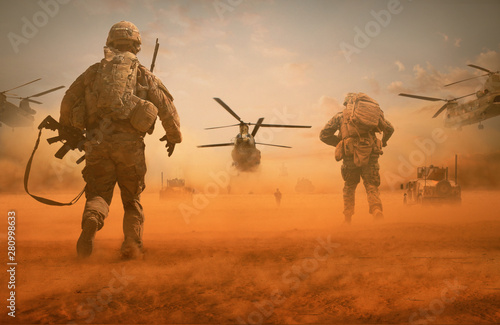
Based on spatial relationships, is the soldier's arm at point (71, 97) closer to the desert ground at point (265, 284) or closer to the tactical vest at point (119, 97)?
the tactical vest at point (119, 97)

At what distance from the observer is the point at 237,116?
12.4 meters

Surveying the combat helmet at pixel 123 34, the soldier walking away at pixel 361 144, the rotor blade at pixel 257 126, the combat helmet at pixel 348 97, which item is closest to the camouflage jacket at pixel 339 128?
the soldier walking away at pixel 361 144

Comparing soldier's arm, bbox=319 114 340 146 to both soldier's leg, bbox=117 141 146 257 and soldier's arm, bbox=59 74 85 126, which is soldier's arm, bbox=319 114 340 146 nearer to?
soldier's leg, bbox=117 141 146 257

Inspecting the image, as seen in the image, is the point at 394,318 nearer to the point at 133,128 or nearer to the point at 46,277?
the point at 46,277

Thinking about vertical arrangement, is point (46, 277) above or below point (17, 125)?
below

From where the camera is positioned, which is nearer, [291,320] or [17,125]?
[291,320]

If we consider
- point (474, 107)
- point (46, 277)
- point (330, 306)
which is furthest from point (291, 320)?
point (474, 107)

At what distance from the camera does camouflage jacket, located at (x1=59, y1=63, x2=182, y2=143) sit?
13.0 feet

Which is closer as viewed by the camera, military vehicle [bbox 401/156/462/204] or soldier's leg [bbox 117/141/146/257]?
soldier's leg [bbox 117/141/146/257]

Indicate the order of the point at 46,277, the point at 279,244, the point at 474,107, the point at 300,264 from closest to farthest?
the point at 46,277 < the point at 300,264 < the point at 279,244 < the point at 474,107

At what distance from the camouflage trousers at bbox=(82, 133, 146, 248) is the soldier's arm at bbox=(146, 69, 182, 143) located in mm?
346

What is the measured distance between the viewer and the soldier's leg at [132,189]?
395 cm

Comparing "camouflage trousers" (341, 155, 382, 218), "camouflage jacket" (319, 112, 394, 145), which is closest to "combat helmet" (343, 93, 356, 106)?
"camouflage jacket" (319, 112, 394, 145)

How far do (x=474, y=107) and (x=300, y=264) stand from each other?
1589cm
